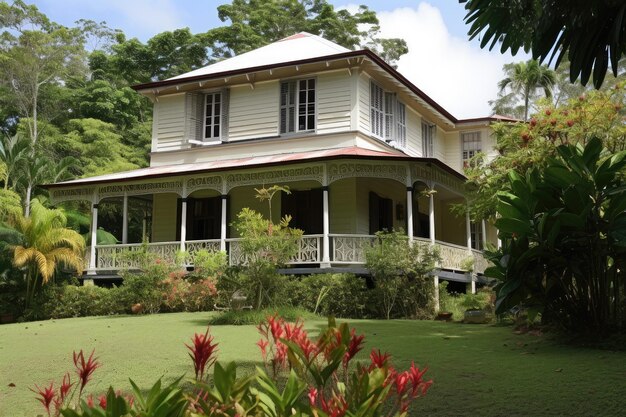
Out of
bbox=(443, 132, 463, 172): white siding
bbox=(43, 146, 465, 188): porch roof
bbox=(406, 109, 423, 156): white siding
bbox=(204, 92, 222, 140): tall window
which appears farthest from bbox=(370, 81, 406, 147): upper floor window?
bbox=(204, 92, 222, 140): tall window

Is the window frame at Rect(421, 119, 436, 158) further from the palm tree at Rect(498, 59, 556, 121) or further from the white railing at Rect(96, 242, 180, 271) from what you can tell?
the palm tree at Rect(498, 59, 556, 121)

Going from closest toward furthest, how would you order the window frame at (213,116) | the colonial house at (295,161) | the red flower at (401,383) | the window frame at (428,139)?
the red flower at (401,383)
the colonial house at (295,161)
the window frame at (213,116)
the window frame at (428,139)

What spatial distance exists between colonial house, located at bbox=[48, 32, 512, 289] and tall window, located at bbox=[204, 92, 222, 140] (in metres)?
0.04

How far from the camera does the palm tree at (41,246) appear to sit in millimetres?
16750

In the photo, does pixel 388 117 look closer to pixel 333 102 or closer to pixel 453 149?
pixel 333 102

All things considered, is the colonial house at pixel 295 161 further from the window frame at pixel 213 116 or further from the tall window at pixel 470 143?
the tall window at pixel 470 143

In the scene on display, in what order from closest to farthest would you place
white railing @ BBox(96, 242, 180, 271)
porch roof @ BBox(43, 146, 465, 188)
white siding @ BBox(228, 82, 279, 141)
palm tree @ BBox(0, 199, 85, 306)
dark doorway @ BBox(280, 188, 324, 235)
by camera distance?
porch roof @ BBox(43, 146, 465, 188) → palm tree @ BBox(0, 199, 85, 306) → white railing @ BBox(96, 242, 180, 271) → dark doorway @ BBox(280, 188, 324, 235) → white siding @ BBox(228, 82, 279, 141)

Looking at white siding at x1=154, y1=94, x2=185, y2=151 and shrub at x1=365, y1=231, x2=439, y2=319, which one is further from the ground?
white siding at x1=154, y1=94, x2=185, y2=151

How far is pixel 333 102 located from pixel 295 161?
3320mm

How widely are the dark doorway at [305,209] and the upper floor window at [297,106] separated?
2000 millimetres

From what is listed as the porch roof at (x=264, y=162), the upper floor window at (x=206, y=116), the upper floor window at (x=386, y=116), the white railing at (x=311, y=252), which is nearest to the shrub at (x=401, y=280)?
the white railing at (x=311, y=252)

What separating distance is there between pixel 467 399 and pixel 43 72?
37.8 m

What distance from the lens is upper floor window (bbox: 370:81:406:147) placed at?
20.1 m

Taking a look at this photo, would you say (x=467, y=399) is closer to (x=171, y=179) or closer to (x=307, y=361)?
(x=307, y=361)
